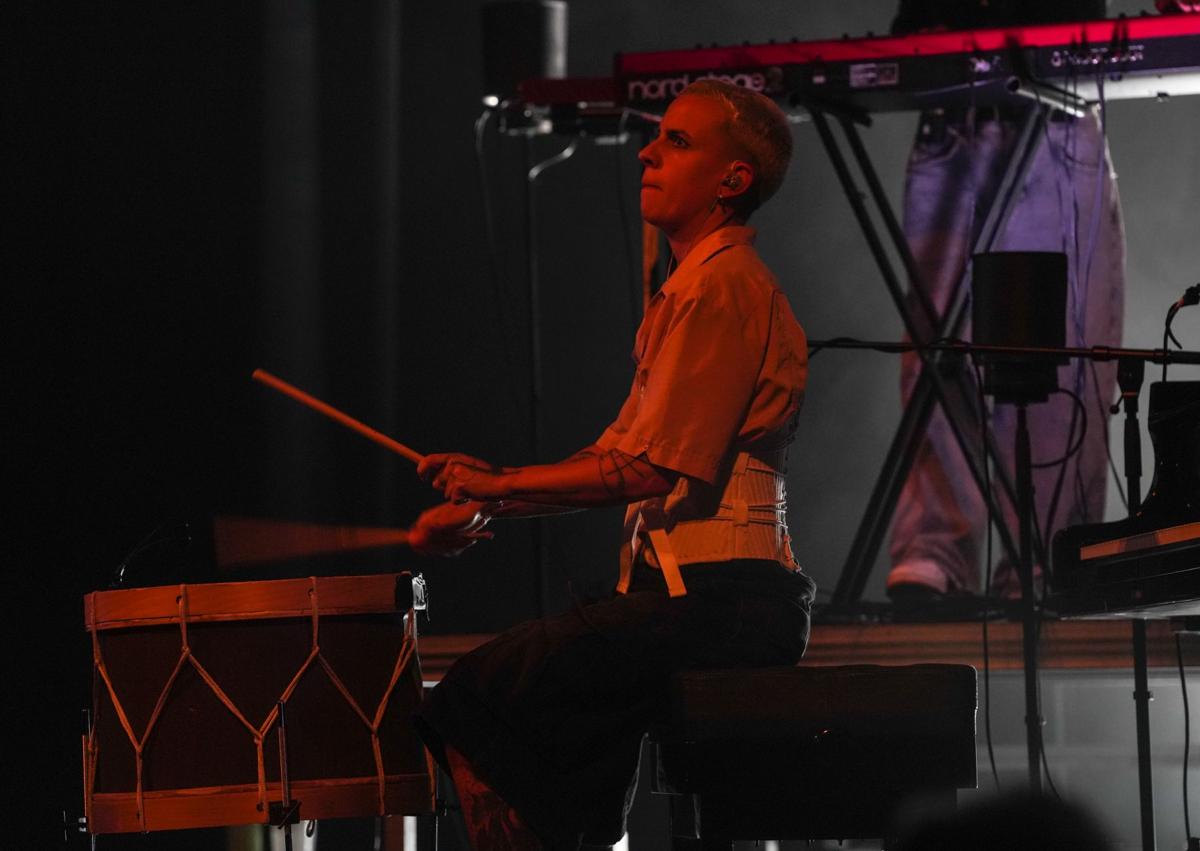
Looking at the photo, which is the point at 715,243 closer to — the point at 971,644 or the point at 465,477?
the point at 465,477

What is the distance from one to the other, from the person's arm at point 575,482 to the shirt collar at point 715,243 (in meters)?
0.32

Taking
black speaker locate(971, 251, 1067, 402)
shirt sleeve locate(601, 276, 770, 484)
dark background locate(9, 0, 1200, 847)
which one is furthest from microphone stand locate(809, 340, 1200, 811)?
dark background locate(9, 0, 1200, 847)

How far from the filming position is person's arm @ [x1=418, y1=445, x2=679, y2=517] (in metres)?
2.26

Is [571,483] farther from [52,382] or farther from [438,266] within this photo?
[438,266]

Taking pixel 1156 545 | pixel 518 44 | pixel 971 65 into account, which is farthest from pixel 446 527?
pixel 518 44

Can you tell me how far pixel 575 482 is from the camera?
2.26 m

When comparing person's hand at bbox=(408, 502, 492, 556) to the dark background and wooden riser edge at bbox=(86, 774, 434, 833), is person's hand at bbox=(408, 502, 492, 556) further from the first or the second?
the dark background

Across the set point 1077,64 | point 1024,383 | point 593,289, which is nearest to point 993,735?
point 1024,383

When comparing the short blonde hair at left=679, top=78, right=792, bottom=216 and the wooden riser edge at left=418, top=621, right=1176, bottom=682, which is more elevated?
the short blonde hair at left=679, top=78, right=792, bottom=216

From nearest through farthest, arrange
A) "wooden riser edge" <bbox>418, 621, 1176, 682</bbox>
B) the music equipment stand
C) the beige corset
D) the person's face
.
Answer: the beige corset → the person's face → "wooden riser edge" <bbox>418, 621, 1176, 682</bbox> → the music equipment stand

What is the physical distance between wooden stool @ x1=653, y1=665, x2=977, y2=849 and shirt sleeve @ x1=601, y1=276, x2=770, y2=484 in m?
0.29

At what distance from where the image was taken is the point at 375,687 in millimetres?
2559

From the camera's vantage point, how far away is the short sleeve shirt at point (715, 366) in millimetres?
2260

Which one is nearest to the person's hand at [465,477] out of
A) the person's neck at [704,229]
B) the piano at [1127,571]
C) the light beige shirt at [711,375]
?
the light beige shirt at [711,375]
